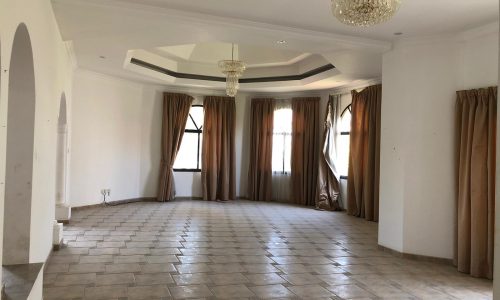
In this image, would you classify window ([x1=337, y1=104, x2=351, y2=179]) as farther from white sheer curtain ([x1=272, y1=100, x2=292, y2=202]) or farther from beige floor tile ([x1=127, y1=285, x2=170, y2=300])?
beige floor tile ([x1=127, y1=285, x2=170, y2=300])

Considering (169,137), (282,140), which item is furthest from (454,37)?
(169,137)

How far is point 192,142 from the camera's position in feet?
37.9

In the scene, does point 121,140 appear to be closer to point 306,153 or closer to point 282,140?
point 282,140

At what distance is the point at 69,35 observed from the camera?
18.0ft

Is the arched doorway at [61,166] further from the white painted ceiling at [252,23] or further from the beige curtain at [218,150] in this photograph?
the beige curtain at [218,150]

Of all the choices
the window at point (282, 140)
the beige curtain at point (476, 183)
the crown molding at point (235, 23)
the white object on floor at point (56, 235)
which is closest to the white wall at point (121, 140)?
the window at point (282, 140)

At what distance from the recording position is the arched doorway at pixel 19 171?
3.62 metres

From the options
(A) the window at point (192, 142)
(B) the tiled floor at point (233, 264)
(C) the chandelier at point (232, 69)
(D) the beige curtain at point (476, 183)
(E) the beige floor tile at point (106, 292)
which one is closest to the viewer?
(E) the beige floor tile at point (106, 292)

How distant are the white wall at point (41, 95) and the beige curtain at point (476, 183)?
4.84 m

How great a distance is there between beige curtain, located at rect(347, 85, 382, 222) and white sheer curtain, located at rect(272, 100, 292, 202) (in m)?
2.34

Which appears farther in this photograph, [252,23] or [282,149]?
[282,149]

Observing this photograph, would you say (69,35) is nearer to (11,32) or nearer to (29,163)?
(29,163)

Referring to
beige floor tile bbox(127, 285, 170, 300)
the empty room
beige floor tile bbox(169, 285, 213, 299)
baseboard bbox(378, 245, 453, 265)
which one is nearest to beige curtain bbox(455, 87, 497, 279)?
the empty room

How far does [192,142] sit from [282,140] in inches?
98.1
